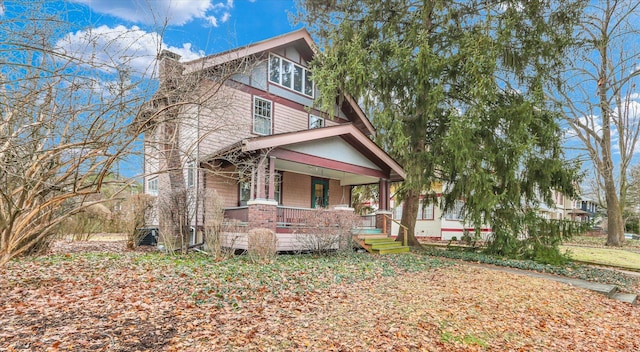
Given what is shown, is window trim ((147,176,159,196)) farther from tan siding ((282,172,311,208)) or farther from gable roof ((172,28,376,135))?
gable roof ((172,28,376,135))

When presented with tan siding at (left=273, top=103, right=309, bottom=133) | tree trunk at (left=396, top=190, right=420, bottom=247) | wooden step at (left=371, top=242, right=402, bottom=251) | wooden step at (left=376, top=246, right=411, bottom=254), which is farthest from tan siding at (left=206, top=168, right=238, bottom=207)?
tree trunk at (left=396, top=190, right=420, bottom=247)

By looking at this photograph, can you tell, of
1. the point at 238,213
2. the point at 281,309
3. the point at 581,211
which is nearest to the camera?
the point at 281,309

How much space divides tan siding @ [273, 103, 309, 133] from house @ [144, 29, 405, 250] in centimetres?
4

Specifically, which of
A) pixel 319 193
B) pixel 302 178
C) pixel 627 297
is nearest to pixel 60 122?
pixel 302 178

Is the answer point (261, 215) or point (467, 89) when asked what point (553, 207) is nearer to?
point (467, 89)

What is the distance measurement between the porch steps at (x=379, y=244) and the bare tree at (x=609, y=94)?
13.0 meters

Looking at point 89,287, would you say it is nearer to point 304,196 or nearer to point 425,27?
point 304,196

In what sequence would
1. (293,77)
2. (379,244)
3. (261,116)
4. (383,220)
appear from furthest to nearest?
(293,77) < (383,220) < (261,116) < (379,244)

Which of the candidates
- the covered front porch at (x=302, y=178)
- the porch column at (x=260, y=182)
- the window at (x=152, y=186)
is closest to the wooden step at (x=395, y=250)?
the covered front porch at (x=302, y=178)

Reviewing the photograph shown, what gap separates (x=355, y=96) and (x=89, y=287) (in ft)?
38.8

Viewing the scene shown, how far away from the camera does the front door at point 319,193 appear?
1584 cm

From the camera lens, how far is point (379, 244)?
43.5 ft

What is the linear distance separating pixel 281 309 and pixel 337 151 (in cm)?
836

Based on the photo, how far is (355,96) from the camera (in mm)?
14906
